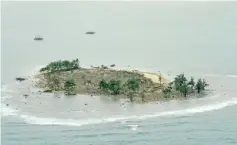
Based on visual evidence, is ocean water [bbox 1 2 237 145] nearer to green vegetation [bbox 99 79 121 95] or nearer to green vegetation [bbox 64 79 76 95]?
green vegetation [bbox 99 79 121 95]

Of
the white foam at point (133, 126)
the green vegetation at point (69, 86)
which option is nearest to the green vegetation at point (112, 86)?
the green vegetation at point (69, 86)

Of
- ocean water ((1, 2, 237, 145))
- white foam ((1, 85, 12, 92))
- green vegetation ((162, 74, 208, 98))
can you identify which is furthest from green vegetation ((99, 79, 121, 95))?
white foam ((1, 85, 12, 92))

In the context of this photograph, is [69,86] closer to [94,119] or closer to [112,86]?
[112,86]

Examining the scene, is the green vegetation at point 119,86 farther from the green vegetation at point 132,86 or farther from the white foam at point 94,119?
the white foam at point 94,119

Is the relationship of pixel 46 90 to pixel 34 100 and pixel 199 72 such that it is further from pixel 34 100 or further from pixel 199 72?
pixel 199 72

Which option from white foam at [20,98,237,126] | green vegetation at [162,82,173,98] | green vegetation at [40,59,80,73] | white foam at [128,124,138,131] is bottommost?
white foam at [128,124,138,131]

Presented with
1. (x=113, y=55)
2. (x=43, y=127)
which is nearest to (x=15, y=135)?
(x=43, y=127)
